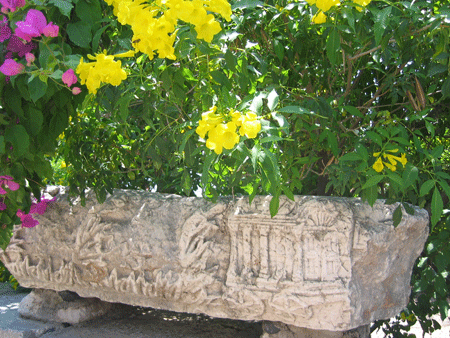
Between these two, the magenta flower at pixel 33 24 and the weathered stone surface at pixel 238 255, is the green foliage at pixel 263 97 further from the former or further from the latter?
the weathered stone surface at pixel 238 255

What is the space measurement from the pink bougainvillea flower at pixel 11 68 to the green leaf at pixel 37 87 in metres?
0.06

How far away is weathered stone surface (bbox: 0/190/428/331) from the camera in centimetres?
224

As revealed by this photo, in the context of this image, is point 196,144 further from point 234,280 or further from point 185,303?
point 185,303

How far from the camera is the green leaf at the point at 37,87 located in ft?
4.63

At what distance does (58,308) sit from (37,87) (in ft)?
7.24

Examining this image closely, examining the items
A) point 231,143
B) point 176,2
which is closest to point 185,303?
point 231,143

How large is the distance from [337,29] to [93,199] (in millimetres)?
1968

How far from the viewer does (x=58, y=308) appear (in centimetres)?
319

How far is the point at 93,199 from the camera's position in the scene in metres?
2.87

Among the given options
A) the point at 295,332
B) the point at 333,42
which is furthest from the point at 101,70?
the point at 295,332

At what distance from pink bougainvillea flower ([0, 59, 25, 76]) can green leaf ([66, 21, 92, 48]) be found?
0.18m

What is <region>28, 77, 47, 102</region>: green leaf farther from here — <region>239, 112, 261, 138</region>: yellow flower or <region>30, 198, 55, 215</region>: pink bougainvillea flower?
<region>30, 198, 55, 215</region>: pink bougainvillea flower

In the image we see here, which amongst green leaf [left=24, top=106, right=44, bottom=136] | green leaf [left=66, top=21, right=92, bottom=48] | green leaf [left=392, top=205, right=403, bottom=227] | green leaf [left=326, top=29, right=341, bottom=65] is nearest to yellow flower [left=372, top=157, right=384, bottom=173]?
green leaf [left=392, top=205, right=403, bottom=227]

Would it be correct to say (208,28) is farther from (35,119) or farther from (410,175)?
(410,175)
